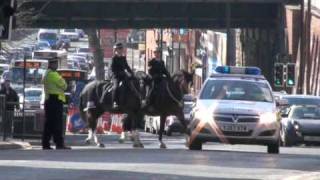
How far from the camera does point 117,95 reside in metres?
26.1

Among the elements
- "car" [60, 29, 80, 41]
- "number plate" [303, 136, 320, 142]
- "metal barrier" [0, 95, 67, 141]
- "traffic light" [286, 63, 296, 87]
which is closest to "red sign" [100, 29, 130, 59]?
"car" [60, 29, 80, 41]

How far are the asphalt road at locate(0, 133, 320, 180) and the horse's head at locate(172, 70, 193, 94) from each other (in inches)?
166

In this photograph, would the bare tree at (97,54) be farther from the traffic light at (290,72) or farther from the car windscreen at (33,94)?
the traffic light at (290,72)

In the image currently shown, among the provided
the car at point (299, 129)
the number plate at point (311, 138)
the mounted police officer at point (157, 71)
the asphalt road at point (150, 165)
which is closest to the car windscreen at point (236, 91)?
the mounted police officer at point (157, 71)

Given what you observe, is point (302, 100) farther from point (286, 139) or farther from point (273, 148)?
point (273, 148)

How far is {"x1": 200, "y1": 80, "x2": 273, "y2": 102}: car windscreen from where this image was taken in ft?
84.3

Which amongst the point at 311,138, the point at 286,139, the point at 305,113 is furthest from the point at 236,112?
the point at 305,113

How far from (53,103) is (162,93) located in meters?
2.75

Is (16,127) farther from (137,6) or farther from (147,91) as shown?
(137,6)

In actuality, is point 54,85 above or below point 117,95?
above

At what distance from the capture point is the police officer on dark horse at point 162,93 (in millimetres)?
26453

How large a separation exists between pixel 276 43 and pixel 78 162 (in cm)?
4984

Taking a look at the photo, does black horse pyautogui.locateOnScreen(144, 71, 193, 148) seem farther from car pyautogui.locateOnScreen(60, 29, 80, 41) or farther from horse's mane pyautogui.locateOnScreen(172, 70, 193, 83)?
car pyautogui.locateOnScreen(60, 29, 80, 41)

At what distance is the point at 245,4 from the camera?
62594mm
